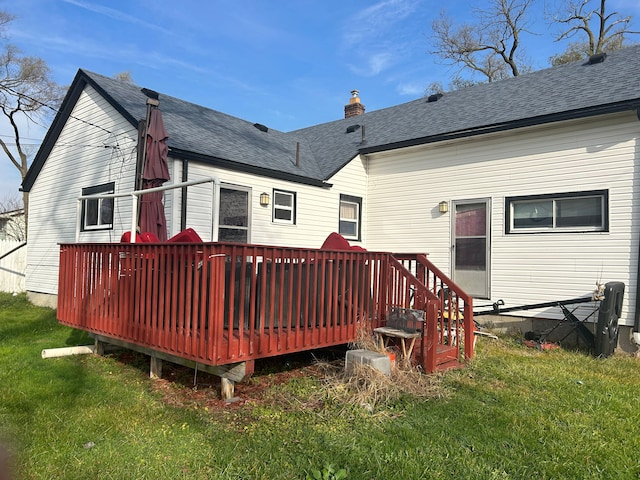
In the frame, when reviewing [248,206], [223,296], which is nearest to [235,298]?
[223,296]

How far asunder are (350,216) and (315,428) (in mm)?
7350

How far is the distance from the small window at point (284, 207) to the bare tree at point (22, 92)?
17121 millimetres

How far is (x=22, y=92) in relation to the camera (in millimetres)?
22234

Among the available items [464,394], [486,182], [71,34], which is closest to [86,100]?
[71,34]

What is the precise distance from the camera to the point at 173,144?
773cm

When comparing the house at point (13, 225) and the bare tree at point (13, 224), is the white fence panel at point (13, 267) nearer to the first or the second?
the bare tree at point (13, 224)

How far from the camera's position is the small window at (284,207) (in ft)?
30.5

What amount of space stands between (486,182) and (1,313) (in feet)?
33.4

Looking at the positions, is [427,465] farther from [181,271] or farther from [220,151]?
[220,151]

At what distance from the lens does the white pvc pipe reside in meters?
5.79

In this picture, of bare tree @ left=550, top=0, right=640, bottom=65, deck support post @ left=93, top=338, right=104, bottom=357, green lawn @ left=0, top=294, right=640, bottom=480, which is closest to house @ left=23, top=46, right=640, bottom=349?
deck support post @ left=93, top=338, right=104, bottom=357

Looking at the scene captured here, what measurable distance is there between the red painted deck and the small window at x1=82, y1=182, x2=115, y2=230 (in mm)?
2801

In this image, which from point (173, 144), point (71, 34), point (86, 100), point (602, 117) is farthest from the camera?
point (71, 34)

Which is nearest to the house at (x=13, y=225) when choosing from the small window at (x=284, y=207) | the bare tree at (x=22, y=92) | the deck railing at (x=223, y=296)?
the bare tree at (x=22, y=92)
